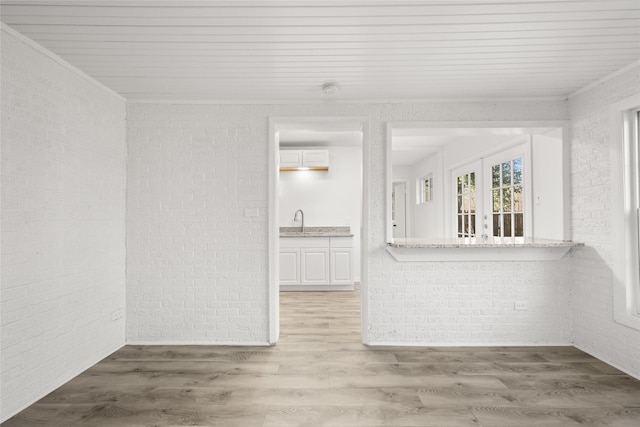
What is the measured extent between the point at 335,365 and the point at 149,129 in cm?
270

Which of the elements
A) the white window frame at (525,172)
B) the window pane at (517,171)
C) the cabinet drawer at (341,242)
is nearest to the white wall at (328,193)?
the cabinet drawer at (341,242)

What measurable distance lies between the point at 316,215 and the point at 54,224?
4288 mm

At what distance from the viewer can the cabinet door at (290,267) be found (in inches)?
220

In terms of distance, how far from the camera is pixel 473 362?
2883 mm

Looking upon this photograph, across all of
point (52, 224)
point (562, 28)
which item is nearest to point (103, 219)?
point (52, 224)

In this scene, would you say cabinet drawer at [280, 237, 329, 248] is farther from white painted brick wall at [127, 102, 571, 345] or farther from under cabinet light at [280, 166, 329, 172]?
white painted brick wall at [127, 102, 571, 345]

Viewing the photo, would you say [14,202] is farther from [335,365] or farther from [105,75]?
[335,365]

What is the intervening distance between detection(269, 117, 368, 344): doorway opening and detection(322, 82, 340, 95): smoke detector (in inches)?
13.9

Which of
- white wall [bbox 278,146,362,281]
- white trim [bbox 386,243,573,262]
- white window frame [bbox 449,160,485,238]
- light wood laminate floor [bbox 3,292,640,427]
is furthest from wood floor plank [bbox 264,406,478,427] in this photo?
white wall [bbox 278,146,362,281]

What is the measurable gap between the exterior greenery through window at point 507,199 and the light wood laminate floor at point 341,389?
1443mm

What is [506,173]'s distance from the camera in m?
4.27

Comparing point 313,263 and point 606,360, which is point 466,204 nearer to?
point 313,263

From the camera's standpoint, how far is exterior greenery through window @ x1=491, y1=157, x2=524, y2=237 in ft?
13.2

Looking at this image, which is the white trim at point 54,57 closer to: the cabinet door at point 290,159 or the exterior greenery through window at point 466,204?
the cabinet door at point 290,159
